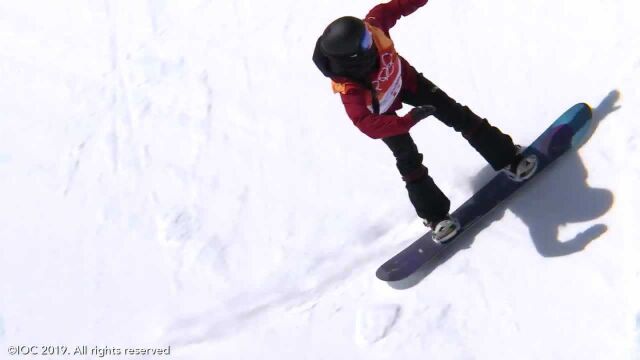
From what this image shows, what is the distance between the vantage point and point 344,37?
355 cm

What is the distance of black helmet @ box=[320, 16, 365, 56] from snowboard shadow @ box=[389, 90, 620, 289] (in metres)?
1.54

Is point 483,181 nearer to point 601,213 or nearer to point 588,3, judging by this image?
point 601,213

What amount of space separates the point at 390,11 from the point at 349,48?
66cm

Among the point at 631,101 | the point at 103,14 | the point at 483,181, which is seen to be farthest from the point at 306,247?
the point at 103,14

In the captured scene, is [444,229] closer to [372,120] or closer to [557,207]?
[557,207]

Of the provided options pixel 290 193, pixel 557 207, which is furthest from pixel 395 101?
pixel 290 193

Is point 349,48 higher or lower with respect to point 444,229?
higher

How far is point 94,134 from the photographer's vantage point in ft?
20.0

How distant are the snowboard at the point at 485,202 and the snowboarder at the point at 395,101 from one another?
7 centimetres

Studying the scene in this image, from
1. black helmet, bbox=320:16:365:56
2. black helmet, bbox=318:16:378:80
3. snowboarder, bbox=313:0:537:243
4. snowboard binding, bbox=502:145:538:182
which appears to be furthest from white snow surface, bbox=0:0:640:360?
black helmet, bbox=320:16:365:56

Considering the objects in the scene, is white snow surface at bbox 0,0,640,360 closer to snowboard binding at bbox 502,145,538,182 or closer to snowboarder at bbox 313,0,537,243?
snowboard binding at bbox 502,145,538,182

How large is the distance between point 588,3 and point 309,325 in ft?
9.48

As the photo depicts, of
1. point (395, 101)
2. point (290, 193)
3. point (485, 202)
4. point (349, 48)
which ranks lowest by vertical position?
point (485, 202)

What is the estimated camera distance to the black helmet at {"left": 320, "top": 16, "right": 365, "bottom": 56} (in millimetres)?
3547
